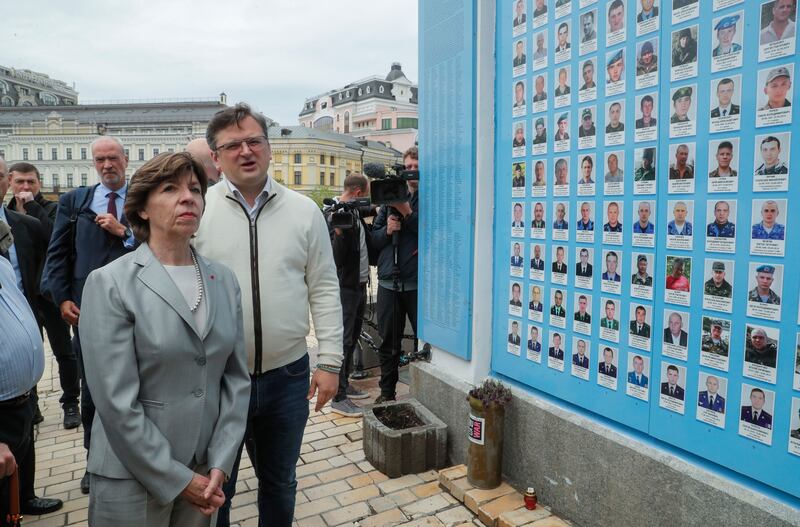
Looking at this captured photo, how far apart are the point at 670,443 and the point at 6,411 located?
2.74 metres

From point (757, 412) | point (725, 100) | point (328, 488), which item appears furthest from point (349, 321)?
point (725, 100)

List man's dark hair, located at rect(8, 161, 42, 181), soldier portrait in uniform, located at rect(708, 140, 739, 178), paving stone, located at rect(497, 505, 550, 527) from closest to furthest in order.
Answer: soldier portrait in uniform, located at rect(708, 140, 739, 178)
paving stone, located at rect(497, 505, 550, 527)
man's dark hair, located at rect(8, 161, 42, 181)

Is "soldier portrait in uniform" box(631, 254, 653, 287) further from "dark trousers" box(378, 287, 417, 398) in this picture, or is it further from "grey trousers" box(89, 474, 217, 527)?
"dark trousers" box(378, 287, 417, 398)

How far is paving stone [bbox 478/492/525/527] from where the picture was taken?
3.02 meters

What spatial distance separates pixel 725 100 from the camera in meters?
2.16

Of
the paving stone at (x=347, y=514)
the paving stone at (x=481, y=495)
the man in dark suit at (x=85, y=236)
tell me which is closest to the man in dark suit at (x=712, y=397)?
the paving stone at (x=481, y=495)

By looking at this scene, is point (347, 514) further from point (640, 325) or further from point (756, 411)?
point (756, 411)

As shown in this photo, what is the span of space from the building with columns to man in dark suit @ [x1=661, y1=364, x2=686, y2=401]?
8307 cm

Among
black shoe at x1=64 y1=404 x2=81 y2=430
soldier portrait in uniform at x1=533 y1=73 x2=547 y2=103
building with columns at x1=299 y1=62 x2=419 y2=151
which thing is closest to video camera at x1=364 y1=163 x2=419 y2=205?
soldier portrait in uniform at x1=533 y1=73 x2=547 y2=103

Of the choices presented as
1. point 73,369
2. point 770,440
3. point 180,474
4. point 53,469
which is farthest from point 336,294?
point 73,369

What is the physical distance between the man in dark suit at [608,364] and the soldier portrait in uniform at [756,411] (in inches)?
24.7

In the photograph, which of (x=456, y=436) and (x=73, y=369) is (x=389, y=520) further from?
(x=73, y=369)

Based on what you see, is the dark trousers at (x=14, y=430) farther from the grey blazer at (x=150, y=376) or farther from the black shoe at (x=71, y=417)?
the black shoe at (x=71, y=417)

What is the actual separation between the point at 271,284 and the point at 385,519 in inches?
65.3
